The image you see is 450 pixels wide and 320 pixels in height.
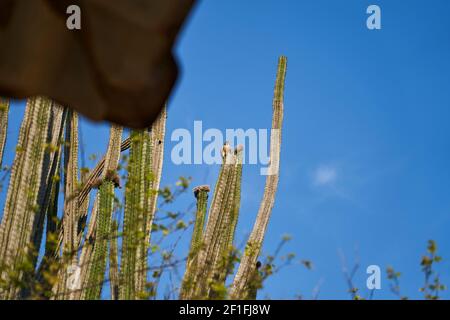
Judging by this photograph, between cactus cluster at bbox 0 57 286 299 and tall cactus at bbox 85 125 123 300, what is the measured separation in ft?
0.03

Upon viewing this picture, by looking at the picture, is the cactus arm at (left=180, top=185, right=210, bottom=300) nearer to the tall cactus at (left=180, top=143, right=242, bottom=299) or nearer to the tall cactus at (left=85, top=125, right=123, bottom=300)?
the tall cactus at (left=180, top=143, right=242, bottom=299)

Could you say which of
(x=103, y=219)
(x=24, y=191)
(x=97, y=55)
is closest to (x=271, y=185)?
(x=103, y=219)

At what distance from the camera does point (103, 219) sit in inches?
248

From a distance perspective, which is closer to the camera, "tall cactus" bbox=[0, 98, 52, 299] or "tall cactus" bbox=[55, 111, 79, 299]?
"tall cactus" bbox=[0, 98, 52, 299]

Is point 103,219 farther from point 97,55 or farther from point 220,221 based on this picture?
point 97,55

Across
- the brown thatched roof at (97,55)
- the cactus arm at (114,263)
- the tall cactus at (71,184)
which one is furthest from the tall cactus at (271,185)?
the brown thatched roof at (97,55)

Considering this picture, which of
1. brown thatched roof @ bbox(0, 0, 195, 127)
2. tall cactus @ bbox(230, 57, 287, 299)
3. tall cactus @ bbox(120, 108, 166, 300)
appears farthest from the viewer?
tall cactus @ bbox(230, 57, 287, 299)

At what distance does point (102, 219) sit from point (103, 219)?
0.03 feet

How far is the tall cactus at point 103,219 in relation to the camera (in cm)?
575

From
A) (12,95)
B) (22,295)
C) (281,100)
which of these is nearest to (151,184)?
(22,295)

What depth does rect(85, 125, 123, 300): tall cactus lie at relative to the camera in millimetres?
5750

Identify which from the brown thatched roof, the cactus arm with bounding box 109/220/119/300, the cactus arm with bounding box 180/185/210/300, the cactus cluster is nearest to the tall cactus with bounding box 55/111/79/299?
the cactus cluster

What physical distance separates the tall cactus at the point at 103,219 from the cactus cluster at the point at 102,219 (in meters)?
0.01

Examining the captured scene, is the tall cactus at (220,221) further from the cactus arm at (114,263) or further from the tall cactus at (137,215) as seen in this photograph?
the cactus arm at (114,263)
